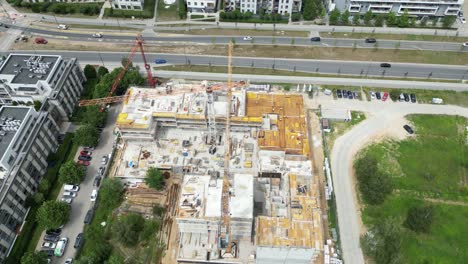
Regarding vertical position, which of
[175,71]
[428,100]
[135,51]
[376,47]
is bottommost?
[428,100]

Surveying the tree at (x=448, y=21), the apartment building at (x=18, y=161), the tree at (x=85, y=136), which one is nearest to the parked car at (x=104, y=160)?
the tree at (x=85, y=136)

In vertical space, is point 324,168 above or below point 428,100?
below

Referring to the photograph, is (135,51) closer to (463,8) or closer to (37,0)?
(37,0)

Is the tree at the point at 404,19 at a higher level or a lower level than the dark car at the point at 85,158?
higher

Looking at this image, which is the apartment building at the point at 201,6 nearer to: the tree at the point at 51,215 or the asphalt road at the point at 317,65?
the asphalt road at the point at 317,65

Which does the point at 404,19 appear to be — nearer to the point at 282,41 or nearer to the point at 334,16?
the point at 334,16

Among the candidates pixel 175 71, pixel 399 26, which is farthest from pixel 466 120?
pixel 175 71

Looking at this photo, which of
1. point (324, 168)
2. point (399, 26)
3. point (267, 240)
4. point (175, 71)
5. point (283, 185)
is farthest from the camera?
point (399, 26)

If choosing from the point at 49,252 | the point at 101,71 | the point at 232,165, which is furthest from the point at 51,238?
the point at 101,71
